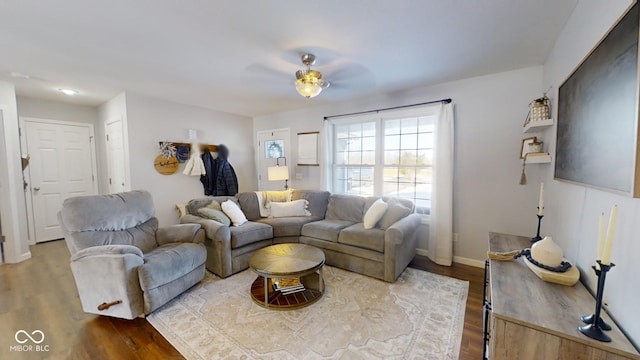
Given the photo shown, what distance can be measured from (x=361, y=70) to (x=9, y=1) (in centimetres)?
272

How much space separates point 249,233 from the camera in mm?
3016

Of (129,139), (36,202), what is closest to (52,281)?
(129,139)

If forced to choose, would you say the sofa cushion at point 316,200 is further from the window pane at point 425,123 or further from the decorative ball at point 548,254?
the decorative ball at point 548,254

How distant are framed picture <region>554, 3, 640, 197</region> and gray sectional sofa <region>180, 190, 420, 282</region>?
1.58 m

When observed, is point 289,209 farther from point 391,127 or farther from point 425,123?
point 425,123

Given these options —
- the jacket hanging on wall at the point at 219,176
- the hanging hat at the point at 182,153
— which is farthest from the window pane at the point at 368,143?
the hanging hat at the point at 182,153

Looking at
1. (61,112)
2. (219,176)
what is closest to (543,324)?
(219,176)

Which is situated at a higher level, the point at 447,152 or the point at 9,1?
the point at 9,1

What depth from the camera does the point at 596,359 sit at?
0.89m

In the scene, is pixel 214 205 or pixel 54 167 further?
pixel 54 167

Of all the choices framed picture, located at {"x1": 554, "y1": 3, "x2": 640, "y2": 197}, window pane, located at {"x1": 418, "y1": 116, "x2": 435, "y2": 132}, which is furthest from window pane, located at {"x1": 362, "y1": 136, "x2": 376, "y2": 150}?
framed picture, located at {"x1": 554, "y1": 3, "x2": 640, "y2": 197}

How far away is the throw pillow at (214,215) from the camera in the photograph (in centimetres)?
Result: 302

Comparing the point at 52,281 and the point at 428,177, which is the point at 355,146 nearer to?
the point at 428,177

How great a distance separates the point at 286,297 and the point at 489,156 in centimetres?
282
